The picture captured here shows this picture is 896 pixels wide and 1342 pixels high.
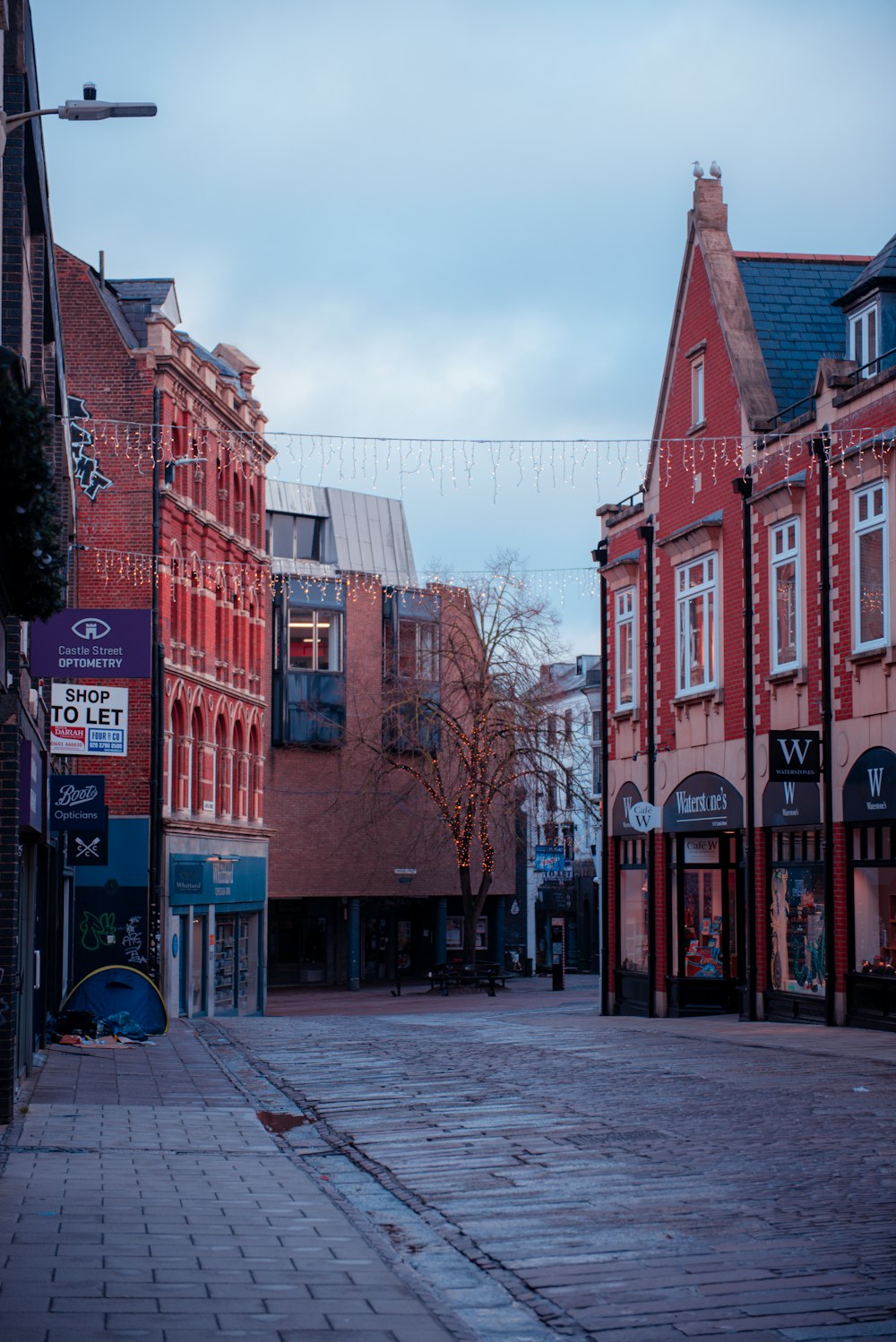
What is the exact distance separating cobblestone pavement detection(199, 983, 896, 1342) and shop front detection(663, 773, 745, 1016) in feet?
19.0

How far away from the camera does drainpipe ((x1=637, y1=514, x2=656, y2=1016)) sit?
3033 cm

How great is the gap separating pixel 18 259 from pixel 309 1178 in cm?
755

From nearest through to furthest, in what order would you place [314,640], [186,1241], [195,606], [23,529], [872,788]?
[186,1241], [23,529], [872,788], [195,606], [314,640]

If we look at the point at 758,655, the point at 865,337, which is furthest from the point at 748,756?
the point at 865,337

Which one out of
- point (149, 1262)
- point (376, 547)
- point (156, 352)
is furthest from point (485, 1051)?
point (376, 547)

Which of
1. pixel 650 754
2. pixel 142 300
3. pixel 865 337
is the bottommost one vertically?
pixel 650 754

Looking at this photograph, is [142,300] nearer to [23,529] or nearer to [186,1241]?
[23,529]

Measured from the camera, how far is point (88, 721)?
24.7 m

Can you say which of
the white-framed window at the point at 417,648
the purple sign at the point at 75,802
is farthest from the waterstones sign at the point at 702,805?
the white-framed window at the point at 417,648

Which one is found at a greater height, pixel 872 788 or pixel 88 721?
pixel 88 721

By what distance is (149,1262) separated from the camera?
8.05m

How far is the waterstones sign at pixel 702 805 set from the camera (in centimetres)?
2754

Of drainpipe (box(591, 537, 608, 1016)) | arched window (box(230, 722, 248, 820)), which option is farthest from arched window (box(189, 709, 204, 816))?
drainpipe (box(591, 537, 608, 1016))

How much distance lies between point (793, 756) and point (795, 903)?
2494 millimetres
